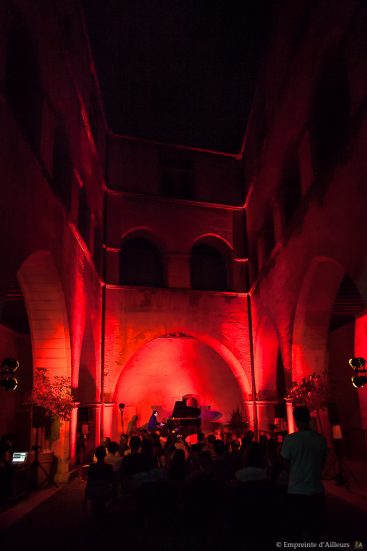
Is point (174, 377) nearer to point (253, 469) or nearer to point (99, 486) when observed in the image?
point (99, 486)

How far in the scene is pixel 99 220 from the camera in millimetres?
14664

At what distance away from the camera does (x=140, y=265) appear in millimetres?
17016

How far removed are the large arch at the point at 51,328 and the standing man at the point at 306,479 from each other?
6277 mm

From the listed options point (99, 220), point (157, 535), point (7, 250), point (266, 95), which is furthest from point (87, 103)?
point (157, 535)

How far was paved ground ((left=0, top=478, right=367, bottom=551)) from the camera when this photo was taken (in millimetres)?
5234

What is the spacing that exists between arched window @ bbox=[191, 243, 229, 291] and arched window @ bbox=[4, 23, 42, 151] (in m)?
10.0

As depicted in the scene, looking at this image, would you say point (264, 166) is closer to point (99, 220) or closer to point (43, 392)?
point (99, 220)

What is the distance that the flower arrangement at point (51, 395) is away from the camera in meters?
9.03

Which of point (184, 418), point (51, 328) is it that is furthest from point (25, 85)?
point (184, 418)

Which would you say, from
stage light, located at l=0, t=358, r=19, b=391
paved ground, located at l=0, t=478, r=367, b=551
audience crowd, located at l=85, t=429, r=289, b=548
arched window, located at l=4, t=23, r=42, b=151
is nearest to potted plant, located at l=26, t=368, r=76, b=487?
stage light, located at l=0, t=358, r=19, b=391

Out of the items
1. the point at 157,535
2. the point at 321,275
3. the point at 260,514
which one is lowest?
the point at 157,535

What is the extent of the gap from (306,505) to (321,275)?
268 inches

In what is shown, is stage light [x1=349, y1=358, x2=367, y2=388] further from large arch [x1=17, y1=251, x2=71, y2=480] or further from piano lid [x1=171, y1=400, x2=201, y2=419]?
piano lid [x1=171, y1=400, x2=201, y2=419]

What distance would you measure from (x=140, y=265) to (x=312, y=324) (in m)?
7.95
